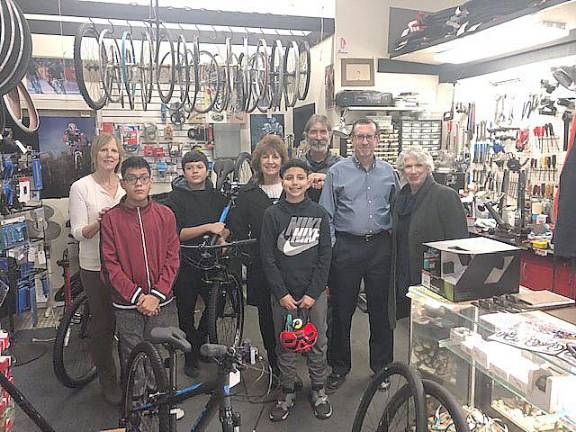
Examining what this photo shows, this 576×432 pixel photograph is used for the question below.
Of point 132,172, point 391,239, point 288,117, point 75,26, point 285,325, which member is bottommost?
point 285,325

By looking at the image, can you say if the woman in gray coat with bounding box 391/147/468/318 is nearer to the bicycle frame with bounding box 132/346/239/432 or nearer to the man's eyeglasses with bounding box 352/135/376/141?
the man's eyeglasses with bounding box 352/135/376/141

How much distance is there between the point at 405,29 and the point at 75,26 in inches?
132

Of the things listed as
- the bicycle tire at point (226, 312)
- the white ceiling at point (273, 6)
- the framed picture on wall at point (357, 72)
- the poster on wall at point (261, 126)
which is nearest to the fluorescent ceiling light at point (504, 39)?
the framed picture on wall at point (357, 72)

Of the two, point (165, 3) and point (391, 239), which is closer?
point (391, 239)

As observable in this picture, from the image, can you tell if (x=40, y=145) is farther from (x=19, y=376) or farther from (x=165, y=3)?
(x=19, y=376)

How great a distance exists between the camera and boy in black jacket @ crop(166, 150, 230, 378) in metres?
3.03

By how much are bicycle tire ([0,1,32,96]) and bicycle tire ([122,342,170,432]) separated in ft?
4.40

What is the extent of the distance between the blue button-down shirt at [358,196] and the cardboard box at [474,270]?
0.84 metres

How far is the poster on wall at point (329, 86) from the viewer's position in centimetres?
501

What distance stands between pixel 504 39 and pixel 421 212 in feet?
7.44

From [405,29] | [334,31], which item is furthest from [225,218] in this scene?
[405,29]

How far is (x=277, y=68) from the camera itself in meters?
4.01

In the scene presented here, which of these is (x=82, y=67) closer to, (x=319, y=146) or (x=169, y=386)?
(x=319, y=146)

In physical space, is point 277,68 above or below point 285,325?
above
